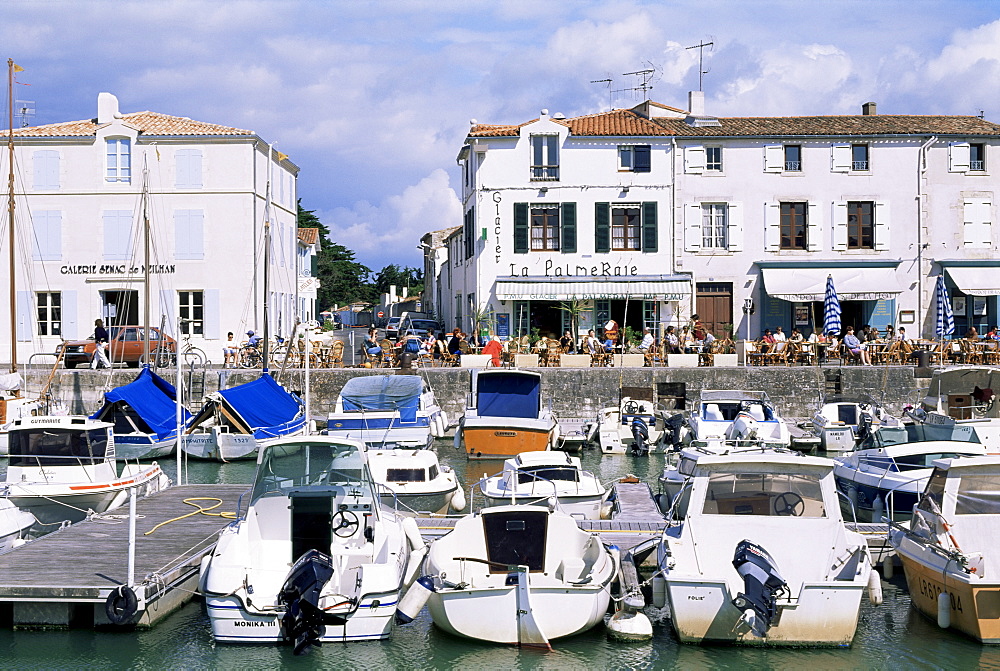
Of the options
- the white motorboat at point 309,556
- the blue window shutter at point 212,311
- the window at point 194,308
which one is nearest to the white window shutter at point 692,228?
the blue window shutter at point 212,311

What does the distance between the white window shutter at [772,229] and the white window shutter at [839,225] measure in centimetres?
225

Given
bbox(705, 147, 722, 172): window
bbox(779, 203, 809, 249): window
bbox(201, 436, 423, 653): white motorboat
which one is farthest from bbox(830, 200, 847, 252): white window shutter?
bbox(201, 436, 423, 653): white motorboat

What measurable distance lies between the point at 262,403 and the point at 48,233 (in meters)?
17.8

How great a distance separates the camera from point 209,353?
137 ft

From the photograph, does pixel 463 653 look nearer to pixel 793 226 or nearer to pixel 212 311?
pixel 212 311

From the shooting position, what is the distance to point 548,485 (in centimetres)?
1914

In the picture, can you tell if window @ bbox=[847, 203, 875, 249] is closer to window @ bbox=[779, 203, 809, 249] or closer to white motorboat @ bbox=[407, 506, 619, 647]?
window @ bbox=[779, 203, 809, 249]


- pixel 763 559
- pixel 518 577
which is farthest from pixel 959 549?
pixel 518 577

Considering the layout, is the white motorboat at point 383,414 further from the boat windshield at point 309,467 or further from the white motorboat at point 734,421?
the boat windshield at point 309,467

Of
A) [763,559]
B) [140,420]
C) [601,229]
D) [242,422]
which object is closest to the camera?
[763,559]

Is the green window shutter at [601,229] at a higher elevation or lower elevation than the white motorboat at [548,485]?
higher

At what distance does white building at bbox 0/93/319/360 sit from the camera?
137 ft

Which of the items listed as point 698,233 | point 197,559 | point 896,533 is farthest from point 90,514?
point 698,233

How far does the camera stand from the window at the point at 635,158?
4144cm
